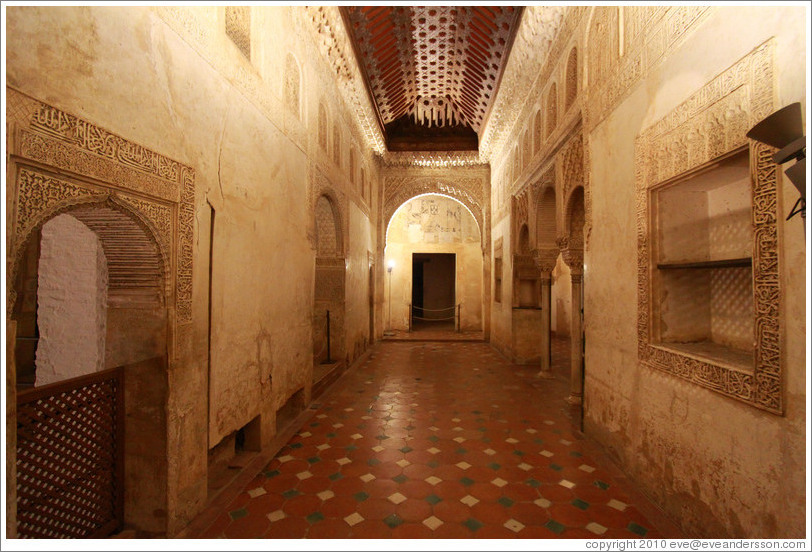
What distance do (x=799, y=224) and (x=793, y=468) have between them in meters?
1.21

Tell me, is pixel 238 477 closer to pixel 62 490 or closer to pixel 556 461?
pixel 62 490

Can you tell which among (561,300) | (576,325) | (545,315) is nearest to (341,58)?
(576,325)

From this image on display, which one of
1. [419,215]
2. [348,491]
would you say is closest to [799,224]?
[348,491]

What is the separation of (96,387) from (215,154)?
6.15ft

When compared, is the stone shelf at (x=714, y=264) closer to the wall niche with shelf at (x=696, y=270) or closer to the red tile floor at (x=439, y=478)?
the wall niche with shelf at (x=696, y=270)

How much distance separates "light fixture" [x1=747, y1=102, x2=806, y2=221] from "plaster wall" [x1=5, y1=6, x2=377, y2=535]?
3.36 m

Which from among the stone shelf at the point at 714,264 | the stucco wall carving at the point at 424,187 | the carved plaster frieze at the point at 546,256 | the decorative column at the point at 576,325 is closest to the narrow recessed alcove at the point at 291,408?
the decorative column at the point at 576,325

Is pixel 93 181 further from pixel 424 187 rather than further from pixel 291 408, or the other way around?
pixel 424 187

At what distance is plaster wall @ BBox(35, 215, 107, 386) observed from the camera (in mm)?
2998

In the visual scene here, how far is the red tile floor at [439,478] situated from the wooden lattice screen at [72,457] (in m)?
0.68

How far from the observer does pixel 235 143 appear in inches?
137

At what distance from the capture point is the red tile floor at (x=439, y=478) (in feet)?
9.43

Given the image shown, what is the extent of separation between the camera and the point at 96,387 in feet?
8.45

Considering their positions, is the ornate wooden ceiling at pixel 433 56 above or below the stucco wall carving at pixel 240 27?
above
